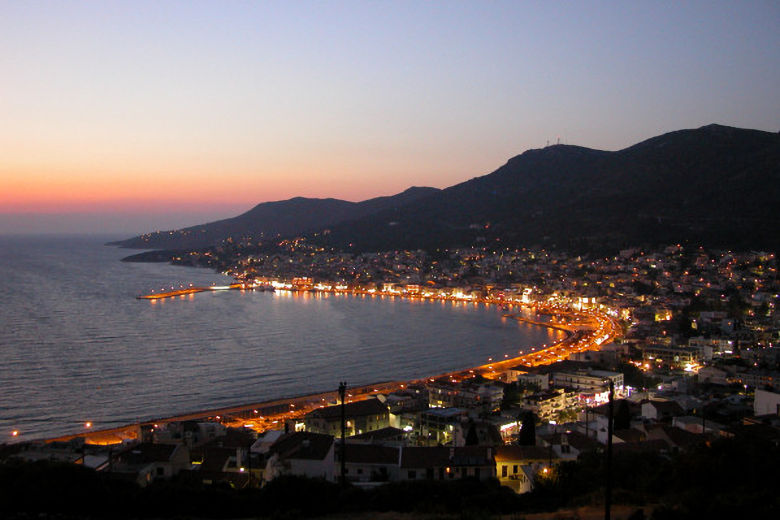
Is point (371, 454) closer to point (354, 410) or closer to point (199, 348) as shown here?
point (354, 410)

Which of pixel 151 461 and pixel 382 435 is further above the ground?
pixel 151 461

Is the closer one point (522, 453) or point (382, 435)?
point (522, 453)

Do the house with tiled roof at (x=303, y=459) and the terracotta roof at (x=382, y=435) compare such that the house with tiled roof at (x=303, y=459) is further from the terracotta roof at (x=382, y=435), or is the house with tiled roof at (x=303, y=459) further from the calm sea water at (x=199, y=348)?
the calm sea water at (x=199, y=348)

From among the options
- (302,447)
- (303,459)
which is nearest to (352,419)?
(302,447)

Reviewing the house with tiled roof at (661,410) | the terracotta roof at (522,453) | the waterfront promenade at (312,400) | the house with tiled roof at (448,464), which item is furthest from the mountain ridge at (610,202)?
the house with tiled roof at (448,464)

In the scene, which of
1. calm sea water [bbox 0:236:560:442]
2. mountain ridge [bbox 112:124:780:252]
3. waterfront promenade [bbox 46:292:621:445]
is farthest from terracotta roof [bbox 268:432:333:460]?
mountain ridge [bbox 112:124:780:252]

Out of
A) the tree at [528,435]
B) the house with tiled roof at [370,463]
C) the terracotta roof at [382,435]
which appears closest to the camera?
the house with tiled roof at [370,463]
